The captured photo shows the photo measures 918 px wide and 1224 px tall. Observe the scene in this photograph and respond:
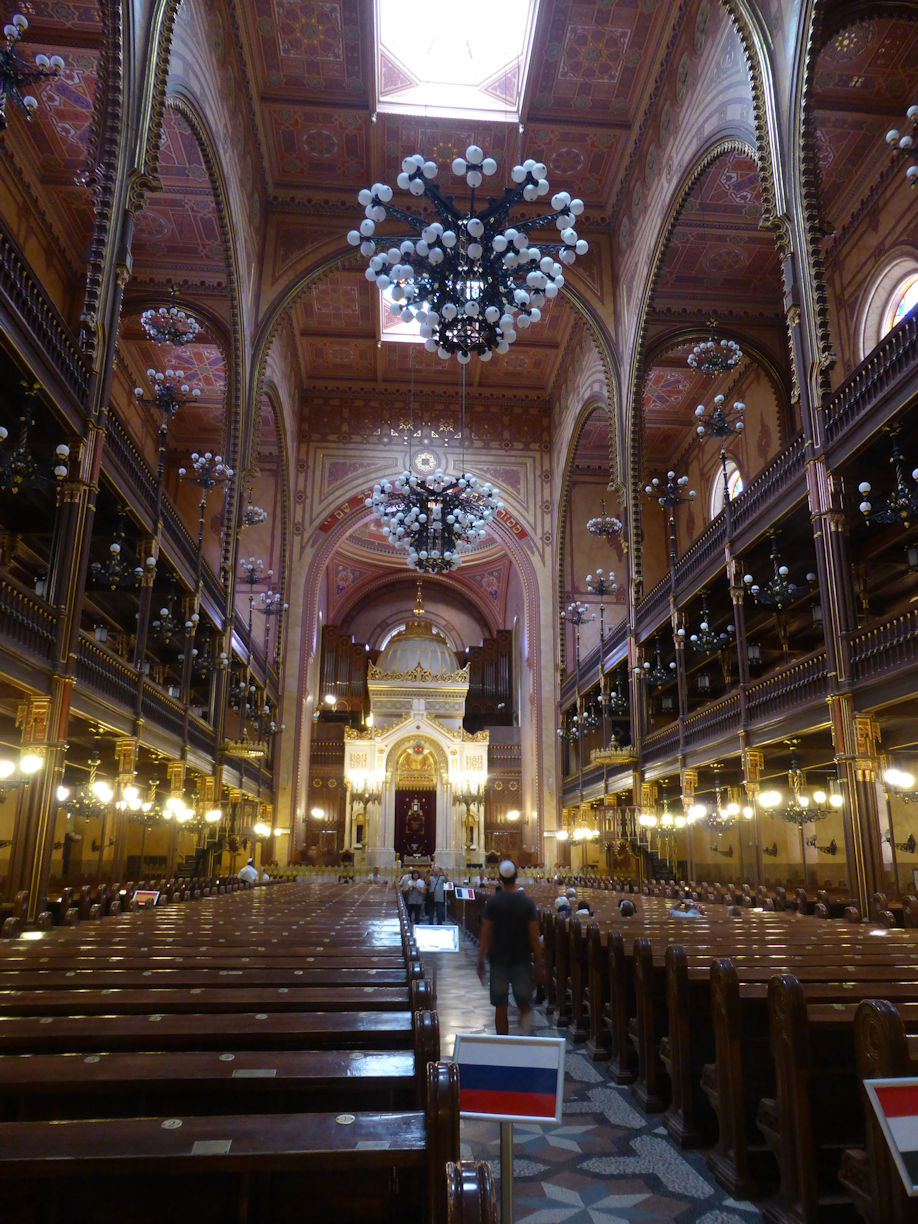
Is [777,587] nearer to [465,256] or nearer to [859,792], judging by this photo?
[859,792]

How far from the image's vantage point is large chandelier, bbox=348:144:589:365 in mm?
10195

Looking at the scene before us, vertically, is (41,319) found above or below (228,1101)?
above

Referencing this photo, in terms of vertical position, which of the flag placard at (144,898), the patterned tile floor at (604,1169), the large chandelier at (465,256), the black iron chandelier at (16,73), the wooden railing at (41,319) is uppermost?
the large chandelier at (465,256)

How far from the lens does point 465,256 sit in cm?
1083

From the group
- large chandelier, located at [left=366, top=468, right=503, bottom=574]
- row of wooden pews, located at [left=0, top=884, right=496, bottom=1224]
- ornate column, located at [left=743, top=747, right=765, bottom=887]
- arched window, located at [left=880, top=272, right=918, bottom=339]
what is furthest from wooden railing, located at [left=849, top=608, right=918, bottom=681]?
large chandelier, located at [left=366, top=468, right=503, bottom=574]

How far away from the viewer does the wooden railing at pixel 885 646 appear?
32.9 ft

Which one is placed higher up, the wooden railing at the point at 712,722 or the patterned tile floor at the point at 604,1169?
the wooden railing at the point at 712,722

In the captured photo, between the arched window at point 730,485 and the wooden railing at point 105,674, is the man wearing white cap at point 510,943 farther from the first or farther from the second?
the arched window at point 730,485

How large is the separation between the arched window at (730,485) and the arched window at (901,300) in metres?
6.17

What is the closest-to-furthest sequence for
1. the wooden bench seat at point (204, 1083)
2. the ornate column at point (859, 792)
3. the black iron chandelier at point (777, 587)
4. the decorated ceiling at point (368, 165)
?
the wooden bench seat at point (204, 1083), the ornate column at point (859, 792), the black iron chandelier at point (777, 587), the decorated ceiling at point (368, 165)

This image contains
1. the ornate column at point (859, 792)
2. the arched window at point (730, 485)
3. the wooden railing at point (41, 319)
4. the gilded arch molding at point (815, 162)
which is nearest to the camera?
the wooden railing at point (41, 319)

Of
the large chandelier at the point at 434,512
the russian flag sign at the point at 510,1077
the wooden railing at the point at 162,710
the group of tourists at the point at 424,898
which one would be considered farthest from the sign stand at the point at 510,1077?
the large chandelier at the point at 434,512

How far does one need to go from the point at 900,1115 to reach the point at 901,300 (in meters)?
18.0

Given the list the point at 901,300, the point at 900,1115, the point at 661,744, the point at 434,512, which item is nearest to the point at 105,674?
the point at 434,512
